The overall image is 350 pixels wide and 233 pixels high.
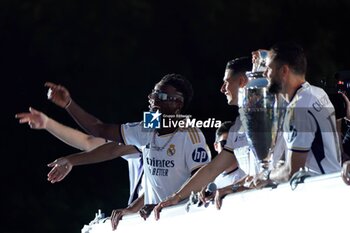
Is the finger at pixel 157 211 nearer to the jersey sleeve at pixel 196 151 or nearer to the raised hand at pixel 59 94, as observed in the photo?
the jersey sleeve at pixel 196 151

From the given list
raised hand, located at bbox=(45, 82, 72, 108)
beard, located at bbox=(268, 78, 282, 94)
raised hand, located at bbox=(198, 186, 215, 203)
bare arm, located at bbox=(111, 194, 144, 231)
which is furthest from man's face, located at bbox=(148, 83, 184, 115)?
beard, located at bbox=(268, 78, 282, 94)

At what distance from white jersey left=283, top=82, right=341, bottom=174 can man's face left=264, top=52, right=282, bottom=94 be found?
177 millimetres

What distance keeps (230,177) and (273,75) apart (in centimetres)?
136

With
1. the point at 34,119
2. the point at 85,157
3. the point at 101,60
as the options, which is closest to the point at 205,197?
the point at 34,119

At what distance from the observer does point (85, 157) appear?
6.69 metres

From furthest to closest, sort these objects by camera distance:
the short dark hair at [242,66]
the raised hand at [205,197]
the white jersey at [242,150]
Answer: the short dark hair at [242,66]
the white jersey at [242,150]
the raised hand at [205,197]

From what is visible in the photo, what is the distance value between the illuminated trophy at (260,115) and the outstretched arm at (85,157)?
5.78 ft

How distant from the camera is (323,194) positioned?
354 cm

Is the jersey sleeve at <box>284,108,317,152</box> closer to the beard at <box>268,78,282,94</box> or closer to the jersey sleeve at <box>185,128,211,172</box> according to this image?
the beard at <box>268,78,282,94</box>

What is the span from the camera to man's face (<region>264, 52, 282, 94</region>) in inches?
174

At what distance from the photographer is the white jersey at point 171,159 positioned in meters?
5.79

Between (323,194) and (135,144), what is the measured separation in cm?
278

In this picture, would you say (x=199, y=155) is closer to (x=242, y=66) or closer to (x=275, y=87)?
(x=242, y=66)

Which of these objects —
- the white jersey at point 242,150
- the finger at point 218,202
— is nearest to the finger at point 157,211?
the white jersey at point 242,150
